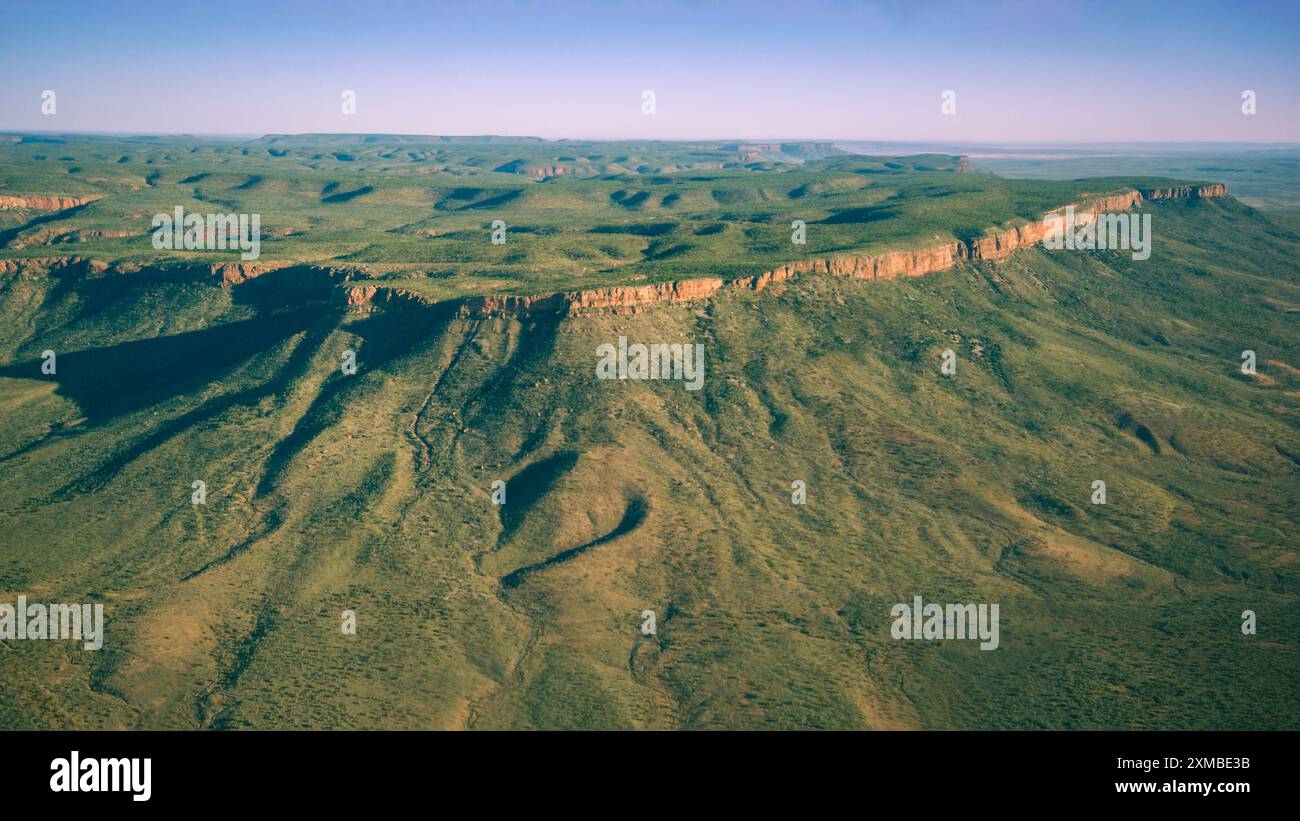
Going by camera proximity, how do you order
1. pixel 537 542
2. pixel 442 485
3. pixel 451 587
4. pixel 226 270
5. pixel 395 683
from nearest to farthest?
pixel 395 683 < pixel 451 587 < pixel 537 542 < pixel 442 485 < pixel 226 270

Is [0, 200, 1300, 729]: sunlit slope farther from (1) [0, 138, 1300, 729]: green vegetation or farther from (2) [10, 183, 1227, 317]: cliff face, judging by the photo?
(2) [10, 183, 1227, 317]: cliff face

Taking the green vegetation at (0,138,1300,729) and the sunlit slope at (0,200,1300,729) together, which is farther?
the green vegetation at (0,138,1300,729)

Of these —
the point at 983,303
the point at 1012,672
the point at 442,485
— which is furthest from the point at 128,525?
the point at 983,303

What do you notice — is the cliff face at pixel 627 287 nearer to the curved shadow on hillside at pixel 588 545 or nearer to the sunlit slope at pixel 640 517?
the sunlit slope at pixel 640 517

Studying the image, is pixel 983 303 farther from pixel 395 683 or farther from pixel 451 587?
pixel 395 683

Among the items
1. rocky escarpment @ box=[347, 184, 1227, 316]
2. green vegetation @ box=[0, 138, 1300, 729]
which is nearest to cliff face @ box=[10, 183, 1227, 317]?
rocky escarpment @ box=[347, 184, 1227, 316]

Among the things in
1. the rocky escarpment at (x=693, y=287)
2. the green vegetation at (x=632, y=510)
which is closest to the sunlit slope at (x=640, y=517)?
the green vegetation at (x=632, y=510)
